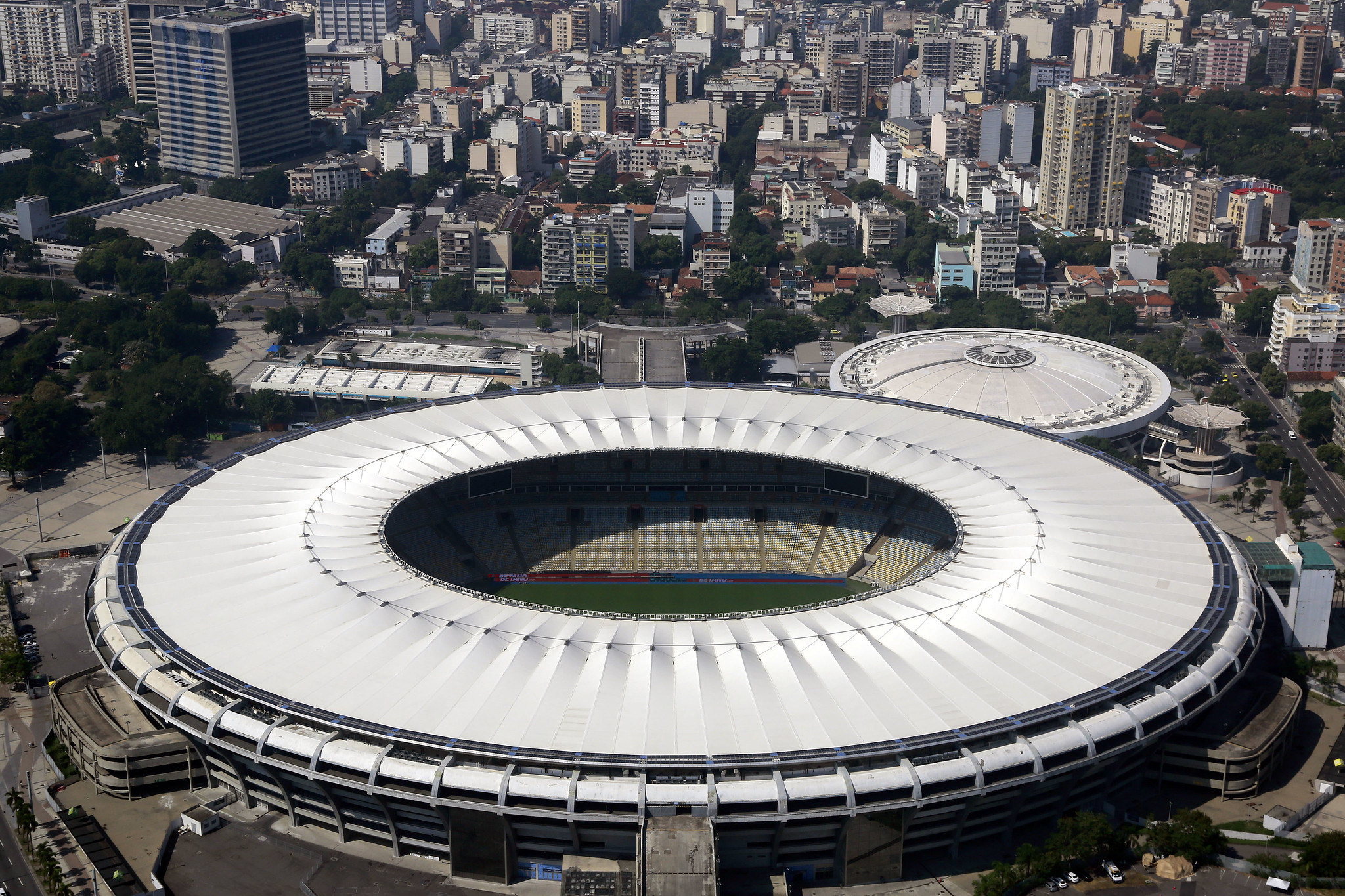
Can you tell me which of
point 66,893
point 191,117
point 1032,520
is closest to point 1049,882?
point 1032,520

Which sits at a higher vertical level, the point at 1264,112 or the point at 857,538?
the point at 1264,112

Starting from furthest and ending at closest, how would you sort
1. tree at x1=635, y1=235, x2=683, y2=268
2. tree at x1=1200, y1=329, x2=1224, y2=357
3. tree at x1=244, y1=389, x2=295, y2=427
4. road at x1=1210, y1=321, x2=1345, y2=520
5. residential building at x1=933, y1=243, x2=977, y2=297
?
tree at x1=635, y1=235, x2=683, y2=268, residential building at x1=933, y1=243, x2=977, y2=297, tree at x1=1200, y1=329, x2=1224, y2=357, tree at x1=244, y1=389, x2=295, y2=427, road at x1=1210, y1=321, x2=1345, y2=520

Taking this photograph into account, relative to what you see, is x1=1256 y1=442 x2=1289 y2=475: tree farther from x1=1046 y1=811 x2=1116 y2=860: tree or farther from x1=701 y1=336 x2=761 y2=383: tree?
x1=1046 y1=811 x2=1116 y2=860: tree

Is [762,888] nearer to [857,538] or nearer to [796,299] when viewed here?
[857,538]

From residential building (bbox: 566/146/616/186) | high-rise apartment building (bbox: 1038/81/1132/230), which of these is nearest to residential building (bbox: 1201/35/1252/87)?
high-rise apartment building (bbox: 1038/81/1132/230)

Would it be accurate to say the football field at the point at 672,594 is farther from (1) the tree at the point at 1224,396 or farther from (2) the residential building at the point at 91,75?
(2) the residential building at the point at 91,75

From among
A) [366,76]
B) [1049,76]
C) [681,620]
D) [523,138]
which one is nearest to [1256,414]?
[681,620]
